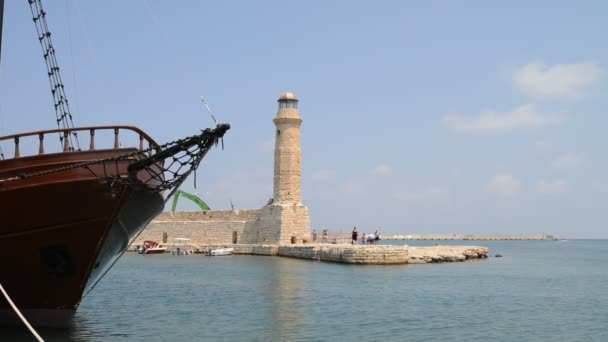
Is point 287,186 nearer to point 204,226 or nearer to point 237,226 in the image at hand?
point 237,226

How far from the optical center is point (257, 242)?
114ft

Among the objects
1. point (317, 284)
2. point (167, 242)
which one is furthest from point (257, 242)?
point (317, 284)

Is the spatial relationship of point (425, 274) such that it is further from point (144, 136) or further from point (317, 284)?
point (144, 136)

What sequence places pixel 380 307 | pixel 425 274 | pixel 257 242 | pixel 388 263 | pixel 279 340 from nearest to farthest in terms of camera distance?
pixel 279 340, pixel 380 307, pixel 425 274, pixel 388 263, pixel 257 242

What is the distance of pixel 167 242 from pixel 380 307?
26.0 meters

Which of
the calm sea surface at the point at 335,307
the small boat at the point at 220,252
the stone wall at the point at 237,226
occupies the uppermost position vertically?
the stone wall at the point at 237,226

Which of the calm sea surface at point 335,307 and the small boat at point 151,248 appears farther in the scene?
the small boat at point 151,248

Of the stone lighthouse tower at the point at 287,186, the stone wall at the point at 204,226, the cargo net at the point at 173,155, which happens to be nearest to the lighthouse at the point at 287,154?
the stone lighthouse tower at the point at 287,186

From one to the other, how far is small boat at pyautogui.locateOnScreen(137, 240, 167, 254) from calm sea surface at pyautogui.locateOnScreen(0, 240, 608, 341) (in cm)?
1255

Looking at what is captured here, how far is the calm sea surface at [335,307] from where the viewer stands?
11383mm

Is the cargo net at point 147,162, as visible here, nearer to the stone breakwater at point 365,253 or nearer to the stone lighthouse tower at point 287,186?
the stone breakwater at point 365,253

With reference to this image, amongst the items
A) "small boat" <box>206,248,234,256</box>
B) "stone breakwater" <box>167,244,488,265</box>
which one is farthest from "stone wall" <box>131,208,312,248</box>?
"small boat" <box>206,248,234,256</box>

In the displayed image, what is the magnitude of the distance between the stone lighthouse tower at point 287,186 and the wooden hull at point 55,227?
2292 centimetres

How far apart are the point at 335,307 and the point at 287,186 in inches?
754
